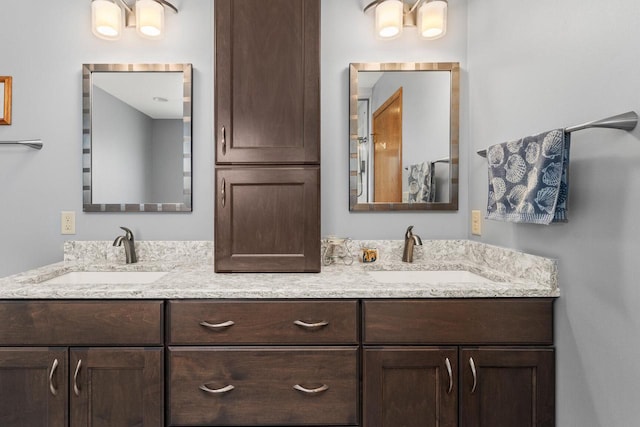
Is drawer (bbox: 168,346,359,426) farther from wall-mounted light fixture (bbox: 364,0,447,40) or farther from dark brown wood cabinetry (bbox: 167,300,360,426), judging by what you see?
wall-mounted light fixture (bbox: 364,0,447,40)

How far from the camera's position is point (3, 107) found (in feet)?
6.10

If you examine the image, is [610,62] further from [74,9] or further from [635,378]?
[74,9]

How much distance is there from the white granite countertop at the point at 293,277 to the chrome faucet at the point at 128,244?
1.7 inches

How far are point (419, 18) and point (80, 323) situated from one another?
215cm

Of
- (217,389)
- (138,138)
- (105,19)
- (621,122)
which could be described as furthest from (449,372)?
(105,19)

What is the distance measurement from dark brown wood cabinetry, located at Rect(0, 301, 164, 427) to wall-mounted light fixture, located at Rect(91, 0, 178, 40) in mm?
1397

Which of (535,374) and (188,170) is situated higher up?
(188,170)

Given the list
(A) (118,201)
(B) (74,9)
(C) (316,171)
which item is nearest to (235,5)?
(C) (316,171)

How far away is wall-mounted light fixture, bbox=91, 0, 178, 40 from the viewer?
5.86 feet

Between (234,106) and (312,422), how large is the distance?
1.38 metres

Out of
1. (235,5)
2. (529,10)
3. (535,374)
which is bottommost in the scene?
(535,374)

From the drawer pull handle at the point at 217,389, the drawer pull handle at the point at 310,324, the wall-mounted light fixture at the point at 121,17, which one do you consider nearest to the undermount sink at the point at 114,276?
the drawer pull handle at the point at 217,389

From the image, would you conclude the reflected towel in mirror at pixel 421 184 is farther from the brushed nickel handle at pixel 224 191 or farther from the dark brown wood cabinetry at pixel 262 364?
the brushed nickel handle at pixel 224 191

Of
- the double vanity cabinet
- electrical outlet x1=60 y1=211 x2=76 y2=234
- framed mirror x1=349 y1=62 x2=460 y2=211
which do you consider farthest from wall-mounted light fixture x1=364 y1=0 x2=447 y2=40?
electrical outlet x1=60 y1=211 x2=76 y2=234
